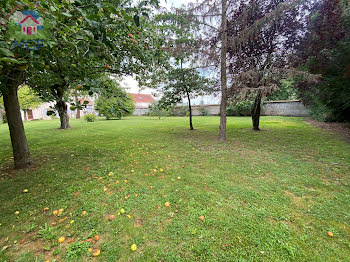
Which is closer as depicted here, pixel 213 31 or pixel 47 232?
pixel 47 232

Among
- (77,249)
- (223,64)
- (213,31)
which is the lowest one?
(77,249)

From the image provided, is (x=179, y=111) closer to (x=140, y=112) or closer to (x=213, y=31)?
(x=140, y=112)

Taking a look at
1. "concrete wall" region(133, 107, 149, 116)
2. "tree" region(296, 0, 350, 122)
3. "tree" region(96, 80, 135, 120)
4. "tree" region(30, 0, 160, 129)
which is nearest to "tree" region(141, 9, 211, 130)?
"tree" region(30, 0, 160, 129)

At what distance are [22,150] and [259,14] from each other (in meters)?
9.25

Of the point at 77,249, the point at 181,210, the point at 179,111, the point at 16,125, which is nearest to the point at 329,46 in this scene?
the point at 181,210

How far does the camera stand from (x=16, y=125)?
3369 mm

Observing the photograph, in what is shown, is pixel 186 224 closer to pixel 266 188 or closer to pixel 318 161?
pixel 266 188

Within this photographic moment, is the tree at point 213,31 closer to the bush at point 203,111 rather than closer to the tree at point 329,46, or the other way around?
the tree at point 329,46

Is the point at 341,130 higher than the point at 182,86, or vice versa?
the point at 182,86

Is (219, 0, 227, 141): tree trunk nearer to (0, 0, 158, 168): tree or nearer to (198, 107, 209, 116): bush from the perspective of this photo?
(0, 0, 158, 168): tree

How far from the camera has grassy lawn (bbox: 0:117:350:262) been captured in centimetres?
152

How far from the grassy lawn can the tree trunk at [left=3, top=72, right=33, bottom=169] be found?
35 cm

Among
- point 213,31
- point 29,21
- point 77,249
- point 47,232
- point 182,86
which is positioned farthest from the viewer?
point 182,86

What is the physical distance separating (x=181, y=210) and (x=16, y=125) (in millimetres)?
4006
